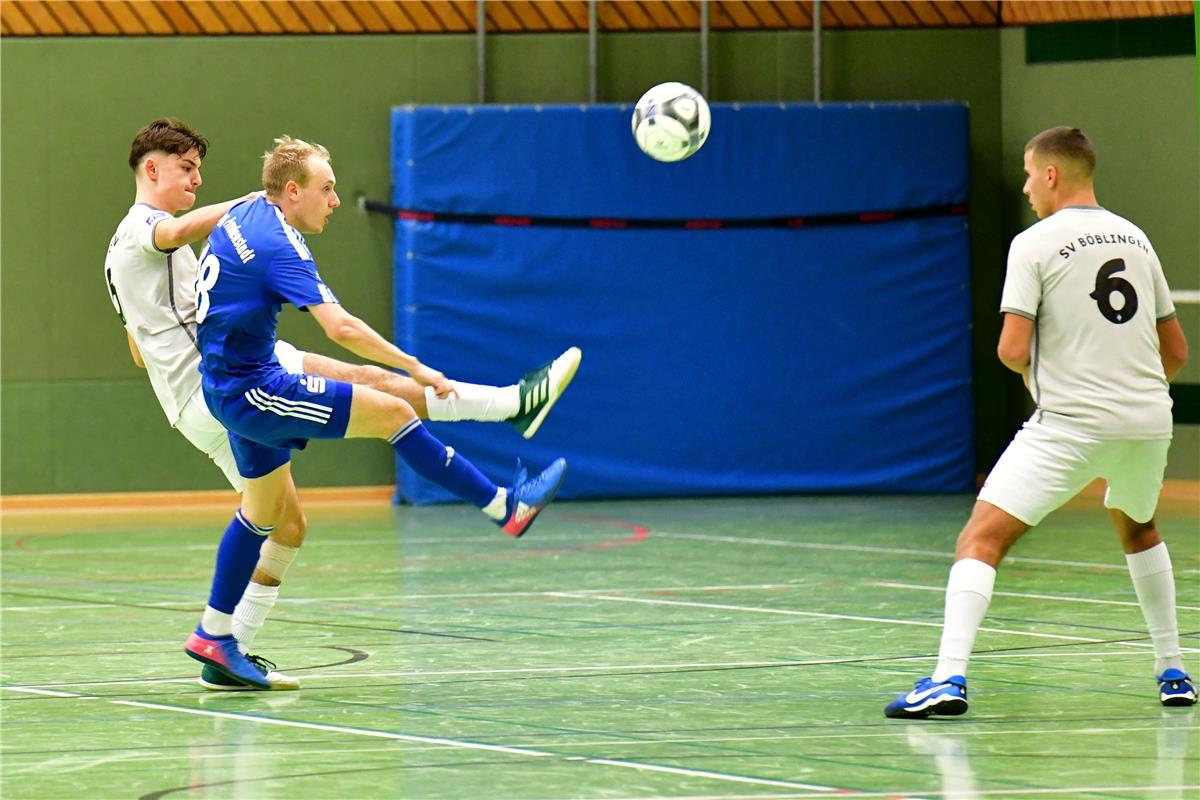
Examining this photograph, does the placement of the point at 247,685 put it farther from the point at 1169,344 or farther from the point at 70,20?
the point at 70,20

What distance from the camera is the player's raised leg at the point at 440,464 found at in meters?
6.77

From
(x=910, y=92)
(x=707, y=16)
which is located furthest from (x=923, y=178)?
(x=707, y=16)

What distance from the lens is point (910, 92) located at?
57.3ft

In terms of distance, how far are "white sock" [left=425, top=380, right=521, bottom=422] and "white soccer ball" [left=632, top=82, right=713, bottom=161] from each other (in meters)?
3.79

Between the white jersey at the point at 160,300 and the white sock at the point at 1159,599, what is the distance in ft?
12.4

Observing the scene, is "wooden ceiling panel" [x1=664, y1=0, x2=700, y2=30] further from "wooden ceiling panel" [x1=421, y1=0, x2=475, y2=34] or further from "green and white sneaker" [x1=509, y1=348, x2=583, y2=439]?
"green and white sneaker" [x1=509, y1=348, x2=583, y2=439]

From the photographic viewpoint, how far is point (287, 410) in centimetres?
665

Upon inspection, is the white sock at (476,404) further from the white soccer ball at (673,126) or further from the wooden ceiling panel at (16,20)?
the wooden ceiling panel at (16,20)

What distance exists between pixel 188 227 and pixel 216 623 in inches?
61.4

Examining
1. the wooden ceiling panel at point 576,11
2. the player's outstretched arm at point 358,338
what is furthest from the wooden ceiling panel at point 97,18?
the player's outstretched arm at point 358,338

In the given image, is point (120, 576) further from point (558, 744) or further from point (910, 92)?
point (910, 92)

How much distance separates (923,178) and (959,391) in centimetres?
203

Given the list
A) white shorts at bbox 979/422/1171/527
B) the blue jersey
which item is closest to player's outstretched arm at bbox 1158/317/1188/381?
white shorts at bbox 979/422/1171/527

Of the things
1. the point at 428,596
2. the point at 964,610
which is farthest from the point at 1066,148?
the point at 428,596
